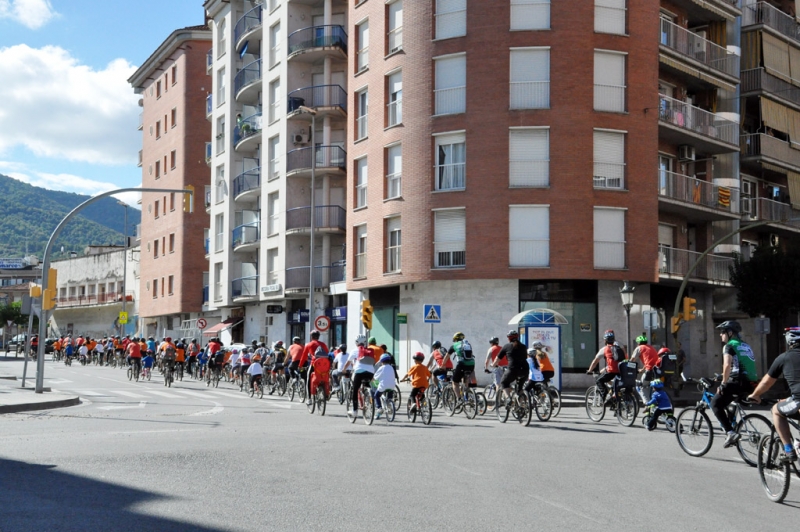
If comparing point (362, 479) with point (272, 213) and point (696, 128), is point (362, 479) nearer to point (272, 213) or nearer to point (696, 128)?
point (696, 128)

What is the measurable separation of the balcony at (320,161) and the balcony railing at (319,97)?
6.76 feet

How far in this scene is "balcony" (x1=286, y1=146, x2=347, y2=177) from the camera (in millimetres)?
45062

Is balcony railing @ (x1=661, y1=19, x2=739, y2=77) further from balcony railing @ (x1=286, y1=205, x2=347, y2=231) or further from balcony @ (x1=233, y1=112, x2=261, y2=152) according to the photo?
balcony @ (x1=233, y1=112, x2=261, y2=152)

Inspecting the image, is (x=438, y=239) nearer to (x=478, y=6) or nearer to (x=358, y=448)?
(x=478, y=6)

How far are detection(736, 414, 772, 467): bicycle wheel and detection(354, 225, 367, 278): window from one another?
1081 inches

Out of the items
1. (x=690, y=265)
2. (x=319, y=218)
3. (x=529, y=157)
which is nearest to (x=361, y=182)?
(x=319, y=218)

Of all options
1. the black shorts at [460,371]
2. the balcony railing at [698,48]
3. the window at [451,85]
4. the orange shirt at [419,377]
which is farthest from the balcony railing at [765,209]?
the orange shirt at [419,377]

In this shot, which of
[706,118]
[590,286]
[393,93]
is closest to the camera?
[590,286]

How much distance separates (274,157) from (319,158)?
440 cm

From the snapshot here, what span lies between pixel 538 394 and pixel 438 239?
16.0m

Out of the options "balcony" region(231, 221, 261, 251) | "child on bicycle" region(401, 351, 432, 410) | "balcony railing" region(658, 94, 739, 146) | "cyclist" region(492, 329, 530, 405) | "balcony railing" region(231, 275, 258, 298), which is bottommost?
"child on bicycle" region(401, 351, 432, 410)

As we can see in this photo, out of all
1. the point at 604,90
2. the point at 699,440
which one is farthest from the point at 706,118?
the point at 699,440

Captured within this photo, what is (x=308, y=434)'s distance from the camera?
1628 cm

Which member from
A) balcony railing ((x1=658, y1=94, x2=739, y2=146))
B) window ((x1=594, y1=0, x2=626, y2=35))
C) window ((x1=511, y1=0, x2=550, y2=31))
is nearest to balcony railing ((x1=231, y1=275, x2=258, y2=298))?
window ((x1=511, y1=0, x2=550, y2=31))
